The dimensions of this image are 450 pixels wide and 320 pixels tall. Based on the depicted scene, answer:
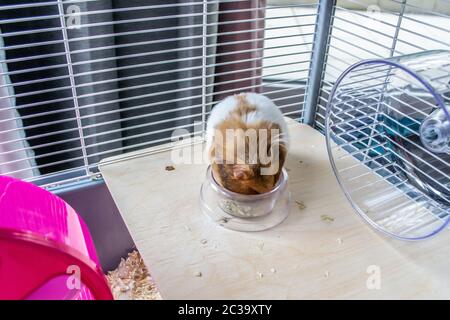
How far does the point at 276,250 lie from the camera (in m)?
0.64

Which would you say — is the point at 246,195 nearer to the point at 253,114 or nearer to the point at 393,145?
the point at 253,114

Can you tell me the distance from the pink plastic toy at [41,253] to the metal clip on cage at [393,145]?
1.32 feet

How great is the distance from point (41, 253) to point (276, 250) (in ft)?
1.04

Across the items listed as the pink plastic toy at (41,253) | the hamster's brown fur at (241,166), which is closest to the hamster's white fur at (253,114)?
the hamster's brown fur at (241,166)

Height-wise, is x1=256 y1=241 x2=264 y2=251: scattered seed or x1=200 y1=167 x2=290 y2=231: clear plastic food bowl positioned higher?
x1=200 y1=167 x2=290 y2=231: clear plastic food bowl

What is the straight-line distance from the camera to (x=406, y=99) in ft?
2.29

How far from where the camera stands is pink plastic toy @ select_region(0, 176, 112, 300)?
1.57 feet

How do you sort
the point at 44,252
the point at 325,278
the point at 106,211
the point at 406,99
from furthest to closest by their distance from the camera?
the point at 106,211, the point at 406,99, the point at 325,278, the point at 44,252

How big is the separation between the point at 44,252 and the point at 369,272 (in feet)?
1.37

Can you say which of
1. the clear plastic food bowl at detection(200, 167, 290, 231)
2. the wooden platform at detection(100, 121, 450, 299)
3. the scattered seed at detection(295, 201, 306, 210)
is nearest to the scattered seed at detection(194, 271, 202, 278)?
the wooden platform at detection(100, 121, 450, 299)

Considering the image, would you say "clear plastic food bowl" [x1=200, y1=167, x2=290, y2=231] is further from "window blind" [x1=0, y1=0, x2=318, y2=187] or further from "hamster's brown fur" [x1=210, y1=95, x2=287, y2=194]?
"window blind" [x1=0, y1=0, x2=318, y2=187]

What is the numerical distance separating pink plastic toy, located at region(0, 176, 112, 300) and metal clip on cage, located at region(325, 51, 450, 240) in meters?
0.40
